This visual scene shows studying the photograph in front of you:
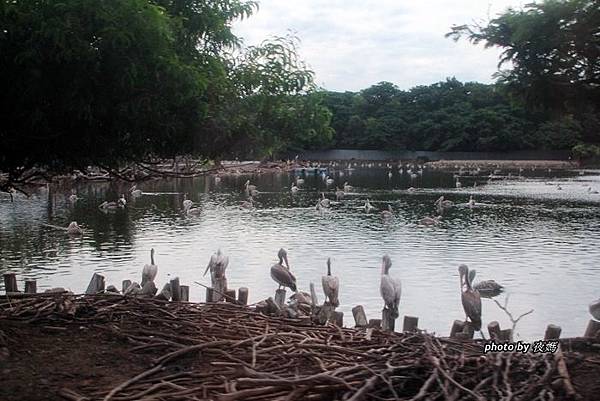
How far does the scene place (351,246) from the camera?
75.6ft

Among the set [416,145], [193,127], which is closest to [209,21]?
[193,127]

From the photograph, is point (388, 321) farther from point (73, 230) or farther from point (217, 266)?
point (73, 230)

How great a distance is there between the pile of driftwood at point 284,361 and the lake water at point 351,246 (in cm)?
588

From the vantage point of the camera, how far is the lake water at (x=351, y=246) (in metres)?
15.5

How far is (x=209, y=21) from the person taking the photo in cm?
696

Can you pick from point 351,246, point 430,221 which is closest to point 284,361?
point 351,246

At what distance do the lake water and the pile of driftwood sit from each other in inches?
231

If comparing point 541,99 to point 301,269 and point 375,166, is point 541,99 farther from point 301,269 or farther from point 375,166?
point 375,166

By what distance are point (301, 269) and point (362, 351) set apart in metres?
12.9

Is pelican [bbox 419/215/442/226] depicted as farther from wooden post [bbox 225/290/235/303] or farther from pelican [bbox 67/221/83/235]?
wooden post [bbox 225/290/235/303]

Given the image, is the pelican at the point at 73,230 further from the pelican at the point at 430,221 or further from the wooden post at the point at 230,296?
the wooden post at the point at 230,296

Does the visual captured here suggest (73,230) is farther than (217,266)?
Yes

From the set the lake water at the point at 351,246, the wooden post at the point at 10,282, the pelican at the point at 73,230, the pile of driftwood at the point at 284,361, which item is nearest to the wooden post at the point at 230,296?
the pile of driftwood at the point at 284,361

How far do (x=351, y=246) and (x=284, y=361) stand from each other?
17.2 meters
